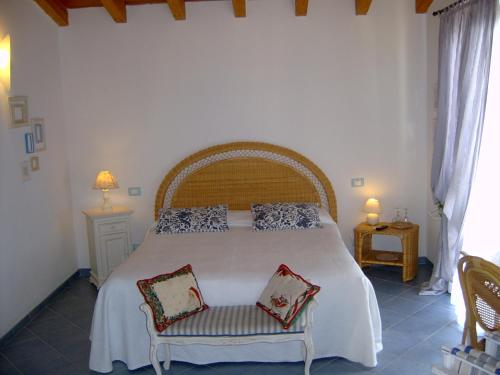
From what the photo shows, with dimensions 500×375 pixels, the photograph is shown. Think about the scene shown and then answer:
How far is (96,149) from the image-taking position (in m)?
5.77

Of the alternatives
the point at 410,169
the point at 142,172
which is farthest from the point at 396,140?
the point at 142,172

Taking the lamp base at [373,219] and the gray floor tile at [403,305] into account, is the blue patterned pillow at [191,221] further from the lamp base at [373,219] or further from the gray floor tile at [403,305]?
the gray floor tile at [403,305]

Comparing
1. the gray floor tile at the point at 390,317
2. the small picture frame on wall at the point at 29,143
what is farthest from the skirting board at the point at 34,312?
the gray floor tile at the point at 390,317

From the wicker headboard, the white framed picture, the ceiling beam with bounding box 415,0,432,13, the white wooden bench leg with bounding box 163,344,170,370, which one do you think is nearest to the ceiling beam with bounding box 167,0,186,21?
the wicker headboard

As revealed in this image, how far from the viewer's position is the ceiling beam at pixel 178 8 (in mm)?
5177

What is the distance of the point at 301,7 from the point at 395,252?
9.17 feet

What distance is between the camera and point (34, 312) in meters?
4.80

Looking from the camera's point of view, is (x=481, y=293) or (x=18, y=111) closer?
(x=481, y=293)

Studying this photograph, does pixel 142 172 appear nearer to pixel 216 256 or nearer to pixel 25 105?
pixel 25 105

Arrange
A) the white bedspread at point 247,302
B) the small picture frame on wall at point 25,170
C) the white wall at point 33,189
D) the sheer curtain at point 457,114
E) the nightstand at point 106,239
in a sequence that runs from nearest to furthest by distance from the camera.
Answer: the white bedspread at point 247,302 → the sheer curtain at point 457,114 → the white wall at point 33,189 → the small picture frame on wall at point 25,170 → the nightstand at point 106,239

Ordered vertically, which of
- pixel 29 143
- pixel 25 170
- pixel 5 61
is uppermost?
pixel 5 61

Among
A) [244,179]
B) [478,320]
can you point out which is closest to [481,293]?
[478,320]

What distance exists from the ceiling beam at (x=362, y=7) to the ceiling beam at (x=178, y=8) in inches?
70.9

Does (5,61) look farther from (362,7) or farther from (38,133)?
(362,7)
